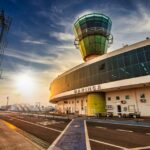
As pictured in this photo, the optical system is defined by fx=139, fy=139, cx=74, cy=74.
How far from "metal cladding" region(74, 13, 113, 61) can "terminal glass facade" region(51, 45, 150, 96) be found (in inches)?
563

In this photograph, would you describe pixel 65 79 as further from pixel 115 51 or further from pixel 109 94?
pixel 115 51

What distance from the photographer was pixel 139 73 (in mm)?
31406

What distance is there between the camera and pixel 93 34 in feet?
189

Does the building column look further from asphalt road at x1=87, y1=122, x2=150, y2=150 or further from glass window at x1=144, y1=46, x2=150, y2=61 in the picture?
Answer: asphalt road at x1=87, y1=122, x2=150, y2=150

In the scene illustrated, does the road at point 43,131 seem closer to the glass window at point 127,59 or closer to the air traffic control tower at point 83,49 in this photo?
the glass window at point 127,59

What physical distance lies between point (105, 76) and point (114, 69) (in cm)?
337

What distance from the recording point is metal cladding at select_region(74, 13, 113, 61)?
57966mm

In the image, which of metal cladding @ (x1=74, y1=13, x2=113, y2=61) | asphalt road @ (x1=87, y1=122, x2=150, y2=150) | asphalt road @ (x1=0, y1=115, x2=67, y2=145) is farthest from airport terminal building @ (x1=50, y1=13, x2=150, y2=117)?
asphalt road @ (x1=0, y1=115, x2=67, y2=145)

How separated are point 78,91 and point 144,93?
810 inches

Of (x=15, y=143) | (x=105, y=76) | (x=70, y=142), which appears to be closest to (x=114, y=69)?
(x=105, y=76)

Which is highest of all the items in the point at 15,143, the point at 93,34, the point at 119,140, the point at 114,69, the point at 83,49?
the point at 93,34

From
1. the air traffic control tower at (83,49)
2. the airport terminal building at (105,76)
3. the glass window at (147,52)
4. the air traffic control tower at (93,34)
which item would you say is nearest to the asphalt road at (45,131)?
the airport terminal building at (105,76)

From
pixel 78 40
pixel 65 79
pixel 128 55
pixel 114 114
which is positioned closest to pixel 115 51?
pixel 128 55

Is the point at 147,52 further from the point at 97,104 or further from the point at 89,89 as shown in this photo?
the point at 97,104
